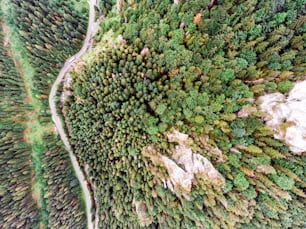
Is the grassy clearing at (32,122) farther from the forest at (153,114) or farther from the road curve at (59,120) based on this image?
the road curve at (59,120)

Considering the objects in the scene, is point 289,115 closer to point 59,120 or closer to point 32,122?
point 59,120

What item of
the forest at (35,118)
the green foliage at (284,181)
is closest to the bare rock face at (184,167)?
the green foliage at (284,181)

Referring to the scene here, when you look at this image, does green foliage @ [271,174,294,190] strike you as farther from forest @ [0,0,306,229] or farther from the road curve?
the road curve

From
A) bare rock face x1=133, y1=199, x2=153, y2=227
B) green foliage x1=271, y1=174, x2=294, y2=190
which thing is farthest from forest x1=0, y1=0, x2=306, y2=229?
bare rock face x1=133, y1=199, x2=153, y2=227

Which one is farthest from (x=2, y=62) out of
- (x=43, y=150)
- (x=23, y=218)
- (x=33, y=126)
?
(x=23, y=218)

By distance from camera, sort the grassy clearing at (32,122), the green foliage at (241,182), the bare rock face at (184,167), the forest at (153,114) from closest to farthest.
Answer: the green foliage at (241,182)
the forest at (153,114)
the bare rock face at (184,167)
the grassy clearing at (32,122)

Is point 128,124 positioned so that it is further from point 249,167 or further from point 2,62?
point 2,62

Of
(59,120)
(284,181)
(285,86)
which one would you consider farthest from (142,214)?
(285,86)
